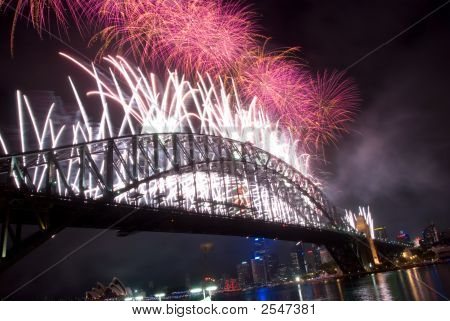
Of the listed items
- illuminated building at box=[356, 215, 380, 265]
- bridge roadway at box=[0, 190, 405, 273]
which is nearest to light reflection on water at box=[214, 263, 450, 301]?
bridge roadway at box=[0, 190, 405, 273]

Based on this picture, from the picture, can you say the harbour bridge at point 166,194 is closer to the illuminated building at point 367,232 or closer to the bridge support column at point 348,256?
the bridge support column at point 348,256

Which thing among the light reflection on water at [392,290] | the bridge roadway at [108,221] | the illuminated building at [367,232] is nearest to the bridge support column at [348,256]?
the illuminated building at [367,232]

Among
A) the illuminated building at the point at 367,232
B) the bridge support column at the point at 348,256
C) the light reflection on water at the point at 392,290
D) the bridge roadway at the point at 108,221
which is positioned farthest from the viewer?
the illuminated building at the point at 367,232

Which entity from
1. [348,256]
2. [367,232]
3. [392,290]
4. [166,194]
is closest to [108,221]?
[166,194]

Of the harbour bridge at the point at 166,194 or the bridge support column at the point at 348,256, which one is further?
the bridge support column at the point at 348,256

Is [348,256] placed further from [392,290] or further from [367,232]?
[392,290]

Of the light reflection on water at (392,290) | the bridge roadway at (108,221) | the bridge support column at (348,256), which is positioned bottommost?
the light reflection on water at (392,290)

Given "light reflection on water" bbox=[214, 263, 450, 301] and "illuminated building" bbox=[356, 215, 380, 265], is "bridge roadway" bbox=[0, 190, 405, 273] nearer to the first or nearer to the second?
"light reflection on water" bbox=[214, 263, 450, 301]
